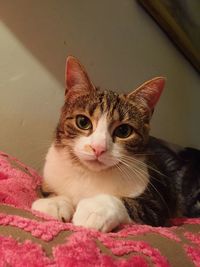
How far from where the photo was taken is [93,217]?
0.70m

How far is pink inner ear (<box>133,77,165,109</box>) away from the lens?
3.29ft

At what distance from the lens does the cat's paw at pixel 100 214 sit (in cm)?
70

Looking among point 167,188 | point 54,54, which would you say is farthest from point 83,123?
point 54,54

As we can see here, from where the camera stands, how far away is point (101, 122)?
892 mm

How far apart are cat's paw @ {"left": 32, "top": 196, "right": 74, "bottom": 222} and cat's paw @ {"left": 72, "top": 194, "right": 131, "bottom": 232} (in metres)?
0.04

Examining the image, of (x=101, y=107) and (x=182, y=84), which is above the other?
(x=182, y=84)

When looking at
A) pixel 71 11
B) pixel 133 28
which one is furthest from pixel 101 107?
pixel 133 28

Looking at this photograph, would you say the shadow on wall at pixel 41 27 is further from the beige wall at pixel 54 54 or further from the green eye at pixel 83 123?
the green eye at pixel 83 123

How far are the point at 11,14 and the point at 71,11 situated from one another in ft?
0.88

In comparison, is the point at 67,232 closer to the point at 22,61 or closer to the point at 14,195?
the point at 14,195

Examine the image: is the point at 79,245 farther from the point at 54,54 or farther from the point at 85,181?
the point at 54,54

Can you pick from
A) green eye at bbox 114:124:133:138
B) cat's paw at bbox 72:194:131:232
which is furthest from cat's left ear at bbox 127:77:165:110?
cat's paw at bbox 72:194:131:232

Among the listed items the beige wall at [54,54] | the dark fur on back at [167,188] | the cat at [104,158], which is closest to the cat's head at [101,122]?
the cat at [104,158]

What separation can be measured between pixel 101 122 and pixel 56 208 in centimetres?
24
